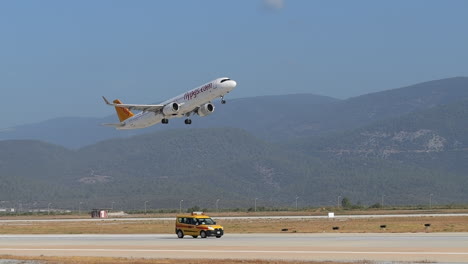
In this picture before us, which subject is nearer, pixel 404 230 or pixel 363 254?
pixel 363 254

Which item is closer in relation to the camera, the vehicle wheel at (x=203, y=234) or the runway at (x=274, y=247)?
the runway at (x=274, y=247)

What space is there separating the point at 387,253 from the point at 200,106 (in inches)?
1992

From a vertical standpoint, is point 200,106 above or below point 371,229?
above

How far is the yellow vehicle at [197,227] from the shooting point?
72750 mm

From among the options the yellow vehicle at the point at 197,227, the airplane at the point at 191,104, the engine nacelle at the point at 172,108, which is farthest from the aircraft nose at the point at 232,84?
the yellow vehicle at the point at 197,227

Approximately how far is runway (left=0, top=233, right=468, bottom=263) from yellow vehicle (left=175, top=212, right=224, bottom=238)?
72cm

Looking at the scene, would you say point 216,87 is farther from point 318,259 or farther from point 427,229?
point 318,259

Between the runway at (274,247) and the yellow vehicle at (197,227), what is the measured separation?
0.72m

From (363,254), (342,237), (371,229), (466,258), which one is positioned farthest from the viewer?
(371,229)

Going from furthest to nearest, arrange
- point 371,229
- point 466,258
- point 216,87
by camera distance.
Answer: point 216,87 < point 371,229 < point 466,258

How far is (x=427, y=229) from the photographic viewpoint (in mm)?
77812

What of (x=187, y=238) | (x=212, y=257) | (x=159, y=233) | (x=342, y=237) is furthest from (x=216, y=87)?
(x=212, y=257)

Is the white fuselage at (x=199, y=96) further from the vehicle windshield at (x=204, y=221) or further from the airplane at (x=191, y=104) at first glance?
the vehicle windshield at (x=204, y=221)

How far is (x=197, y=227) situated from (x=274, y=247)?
50.7ft
